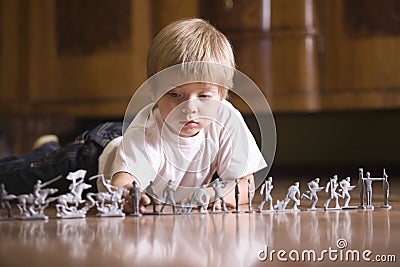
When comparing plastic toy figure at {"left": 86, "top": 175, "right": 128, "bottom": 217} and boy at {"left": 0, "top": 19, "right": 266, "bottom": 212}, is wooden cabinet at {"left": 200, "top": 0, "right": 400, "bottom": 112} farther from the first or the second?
plastic toy figure at {"left": 86, "top": 175, "right": 128, "bottom": 217}

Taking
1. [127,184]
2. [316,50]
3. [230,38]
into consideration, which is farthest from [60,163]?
[316,50]

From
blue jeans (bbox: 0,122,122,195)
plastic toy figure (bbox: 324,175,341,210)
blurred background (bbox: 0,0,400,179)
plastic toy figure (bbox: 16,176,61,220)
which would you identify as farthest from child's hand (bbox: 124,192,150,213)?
blurred background (bbox: 0,0,400,179)

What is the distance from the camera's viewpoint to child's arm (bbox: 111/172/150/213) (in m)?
0.98

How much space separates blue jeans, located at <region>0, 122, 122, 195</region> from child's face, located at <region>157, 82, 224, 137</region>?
33 centimetres

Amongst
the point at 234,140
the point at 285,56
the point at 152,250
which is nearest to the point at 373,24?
the point at 285,56

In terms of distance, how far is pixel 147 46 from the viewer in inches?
81.8

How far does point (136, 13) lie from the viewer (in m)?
2.06

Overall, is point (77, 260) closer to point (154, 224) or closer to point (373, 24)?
point (154, 224)

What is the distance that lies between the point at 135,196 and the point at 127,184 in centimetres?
9

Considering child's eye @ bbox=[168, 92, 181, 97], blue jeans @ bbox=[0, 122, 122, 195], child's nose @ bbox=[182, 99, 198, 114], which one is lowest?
blue jeans @ bbox=[0, 122, 122, 195]

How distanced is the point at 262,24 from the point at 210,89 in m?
0.98

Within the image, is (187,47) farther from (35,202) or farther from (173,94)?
(35,202)

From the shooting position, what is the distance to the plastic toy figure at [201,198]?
3.19ft

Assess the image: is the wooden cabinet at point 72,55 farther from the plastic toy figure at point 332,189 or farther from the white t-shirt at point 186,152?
the plastic toy figure at point 332,189
